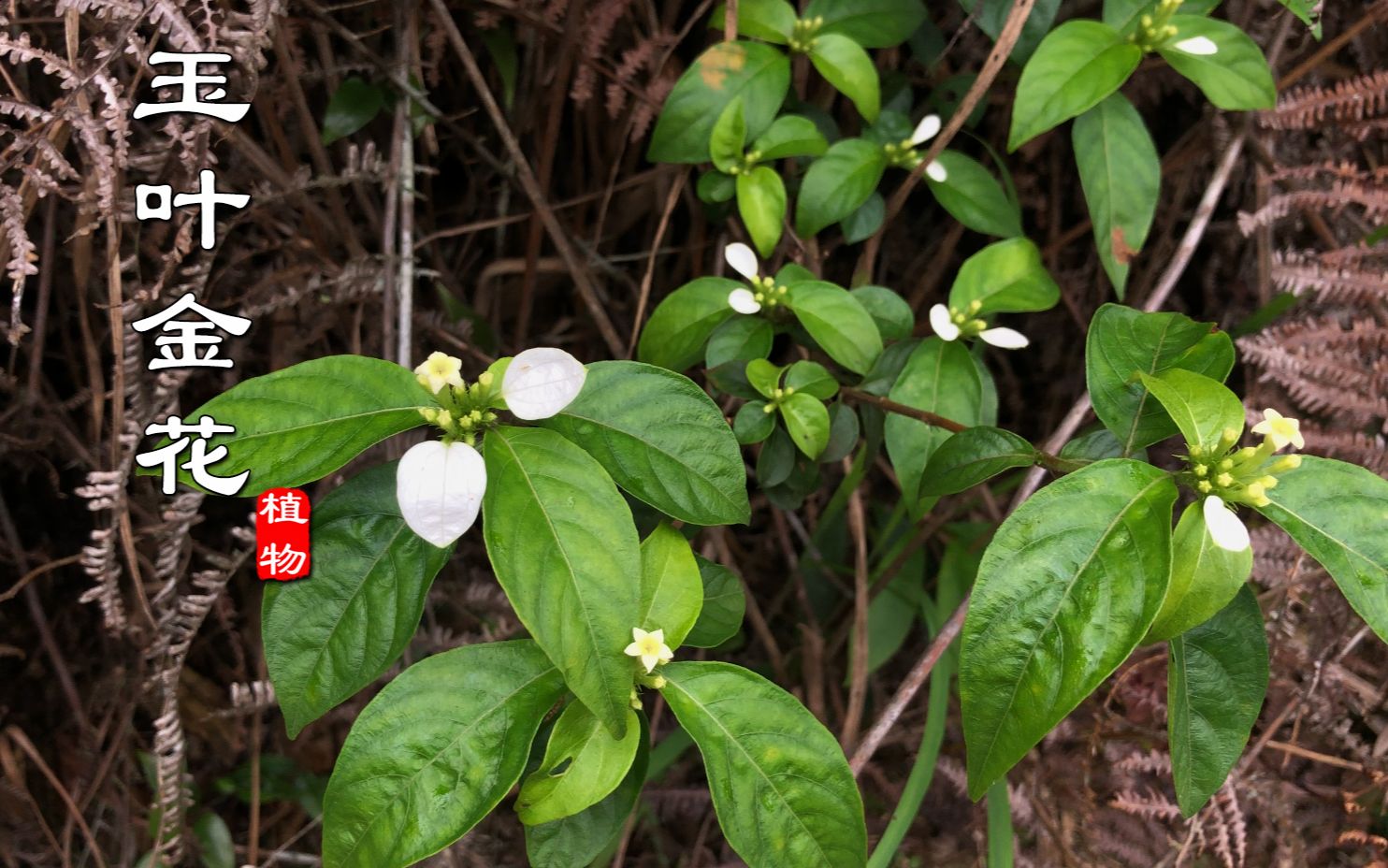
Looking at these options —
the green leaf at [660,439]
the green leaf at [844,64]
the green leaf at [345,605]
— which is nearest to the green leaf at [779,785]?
the green leaf at [660,439]

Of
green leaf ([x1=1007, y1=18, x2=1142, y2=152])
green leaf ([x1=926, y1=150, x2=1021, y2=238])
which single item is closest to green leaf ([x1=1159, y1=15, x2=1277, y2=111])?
green leaf ([x1=1007, y1=18, x2=1142, y2=152])

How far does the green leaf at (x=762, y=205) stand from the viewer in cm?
119

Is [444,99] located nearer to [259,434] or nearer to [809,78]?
[809,78]

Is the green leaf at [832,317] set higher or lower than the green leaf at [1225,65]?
lower

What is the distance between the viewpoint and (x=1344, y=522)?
830 millimetres

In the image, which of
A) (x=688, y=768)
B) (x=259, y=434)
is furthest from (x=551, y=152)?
(x=688, y=768)

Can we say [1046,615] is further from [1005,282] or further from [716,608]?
[1005,282]

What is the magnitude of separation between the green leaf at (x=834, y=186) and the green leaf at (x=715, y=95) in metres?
0.09

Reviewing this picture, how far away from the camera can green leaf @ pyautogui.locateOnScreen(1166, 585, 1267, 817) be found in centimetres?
89

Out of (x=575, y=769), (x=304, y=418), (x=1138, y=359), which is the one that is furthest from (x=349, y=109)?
(x=1138, y=359)

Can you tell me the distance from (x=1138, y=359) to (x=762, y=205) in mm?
482

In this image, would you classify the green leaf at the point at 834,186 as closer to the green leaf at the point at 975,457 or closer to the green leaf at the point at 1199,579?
the green leaf at the point at 975,457

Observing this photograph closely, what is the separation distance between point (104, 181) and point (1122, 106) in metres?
1.20

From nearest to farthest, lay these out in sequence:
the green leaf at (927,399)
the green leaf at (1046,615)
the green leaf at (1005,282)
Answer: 1. the green leaf at (1046,615)
2. the green leaf at (927,399)
3. the green leaf at (1005,282)
